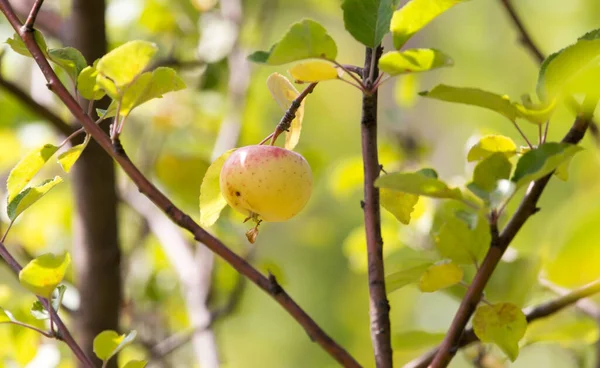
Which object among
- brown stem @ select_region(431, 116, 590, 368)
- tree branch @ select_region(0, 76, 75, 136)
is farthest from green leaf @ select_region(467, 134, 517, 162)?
tree branch @ select_region(0, 76, 75, 136)

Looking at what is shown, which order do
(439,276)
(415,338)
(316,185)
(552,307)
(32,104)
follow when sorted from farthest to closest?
(316,185) < (32,104) < (415,338) < (552,307) < (439,276)

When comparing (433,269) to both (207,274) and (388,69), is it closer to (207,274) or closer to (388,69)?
(388,69)

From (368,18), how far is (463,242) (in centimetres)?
17

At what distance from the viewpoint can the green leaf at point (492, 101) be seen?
1.43 ft

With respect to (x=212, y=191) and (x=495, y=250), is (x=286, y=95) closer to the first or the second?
(x=212, y=191)

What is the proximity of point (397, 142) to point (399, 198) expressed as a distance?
794 millimetres

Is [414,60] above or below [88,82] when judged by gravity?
below

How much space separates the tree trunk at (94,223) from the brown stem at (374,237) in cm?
50

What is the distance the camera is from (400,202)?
1.72 feet

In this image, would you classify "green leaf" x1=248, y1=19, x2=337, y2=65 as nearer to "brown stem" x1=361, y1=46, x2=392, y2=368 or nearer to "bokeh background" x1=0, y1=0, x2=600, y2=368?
"brown stem" x1=361, y1=46, x2=392, y2=368

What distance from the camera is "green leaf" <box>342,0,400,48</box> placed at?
459 millimetres

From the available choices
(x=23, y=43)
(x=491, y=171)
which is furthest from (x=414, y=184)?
(x=23, y=43)

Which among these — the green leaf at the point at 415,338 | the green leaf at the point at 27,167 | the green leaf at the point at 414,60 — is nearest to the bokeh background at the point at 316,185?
the green leaf at the point at 415,338

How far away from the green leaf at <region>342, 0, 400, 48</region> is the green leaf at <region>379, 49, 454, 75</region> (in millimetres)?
40
